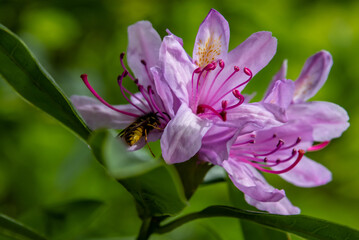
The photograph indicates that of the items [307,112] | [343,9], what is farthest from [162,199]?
[343,9]

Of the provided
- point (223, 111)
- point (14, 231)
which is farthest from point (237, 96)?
point (14, 231)

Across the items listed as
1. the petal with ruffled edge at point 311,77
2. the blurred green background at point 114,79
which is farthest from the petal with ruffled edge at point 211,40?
the blurred green background at point 114,79

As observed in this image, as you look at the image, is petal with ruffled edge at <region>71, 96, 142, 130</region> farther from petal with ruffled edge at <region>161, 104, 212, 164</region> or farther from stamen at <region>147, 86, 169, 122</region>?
petal with ruffled edge at <region>161, 104, 212, 164</region>

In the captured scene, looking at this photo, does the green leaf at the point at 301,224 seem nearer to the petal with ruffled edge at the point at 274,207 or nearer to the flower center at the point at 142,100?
the petal with ruffled edge at the point at 274,207

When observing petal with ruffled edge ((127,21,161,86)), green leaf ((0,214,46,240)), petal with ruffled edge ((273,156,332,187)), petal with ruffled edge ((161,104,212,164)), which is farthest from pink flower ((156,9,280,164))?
green leaf ((0,214,46,240))

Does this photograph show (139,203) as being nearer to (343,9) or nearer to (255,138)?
(255,138)

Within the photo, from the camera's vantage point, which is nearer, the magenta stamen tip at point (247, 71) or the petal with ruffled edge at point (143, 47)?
the magenta stamen tip at point (247, 71)

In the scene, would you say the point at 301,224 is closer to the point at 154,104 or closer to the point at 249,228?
the point at 249,228
